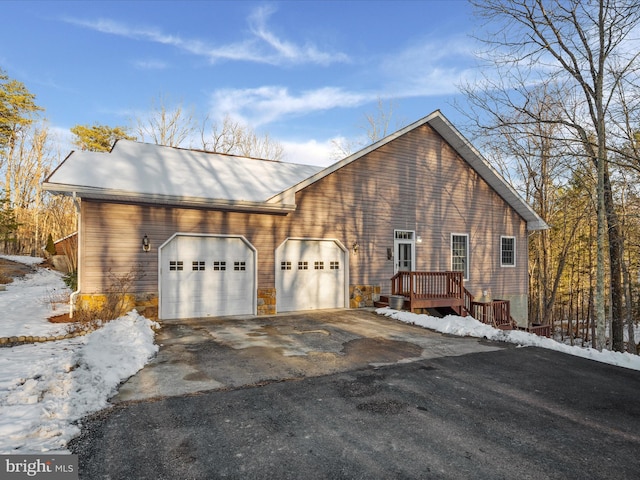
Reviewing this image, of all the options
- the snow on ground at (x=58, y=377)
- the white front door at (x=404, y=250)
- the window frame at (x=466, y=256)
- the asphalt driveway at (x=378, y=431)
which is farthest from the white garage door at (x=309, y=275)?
the asphalt driveway at (x=378, y=431)

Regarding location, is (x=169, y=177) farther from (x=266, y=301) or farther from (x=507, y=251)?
(x=507, y=251)

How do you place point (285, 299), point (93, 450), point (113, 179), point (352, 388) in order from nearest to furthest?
point (93, 450)
point (352, 388)
point (113, 179)
point (285, 299)

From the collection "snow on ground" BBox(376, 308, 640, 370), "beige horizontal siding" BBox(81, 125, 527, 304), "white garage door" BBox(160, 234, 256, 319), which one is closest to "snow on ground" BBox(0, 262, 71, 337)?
"beige horizontal siding" BBox(81, 125, 527, 304)

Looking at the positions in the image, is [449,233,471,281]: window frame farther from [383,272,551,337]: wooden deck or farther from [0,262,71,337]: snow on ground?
[0,262,71,337]: snow on ground

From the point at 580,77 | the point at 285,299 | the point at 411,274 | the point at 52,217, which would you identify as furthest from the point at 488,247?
the point at 52,217

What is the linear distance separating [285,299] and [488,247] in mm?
9553

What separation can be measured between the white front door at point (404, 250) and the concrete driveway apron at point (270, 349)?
3.49 m

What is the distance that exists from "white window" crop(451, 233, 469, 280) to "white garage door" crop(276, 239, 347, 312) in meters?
5.28

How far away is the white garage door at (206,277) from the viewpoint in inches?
375

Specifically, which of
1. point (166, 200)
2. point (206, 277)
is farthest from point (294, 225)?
point (166, 200)

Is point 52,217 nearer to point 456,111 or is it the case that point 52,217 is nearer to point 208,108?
point 208,108

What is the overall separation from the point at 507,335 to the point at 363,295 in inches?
203

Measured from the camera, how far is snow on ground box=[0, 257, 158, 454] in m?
3.21

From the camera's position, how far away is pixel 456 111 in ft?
38.5
